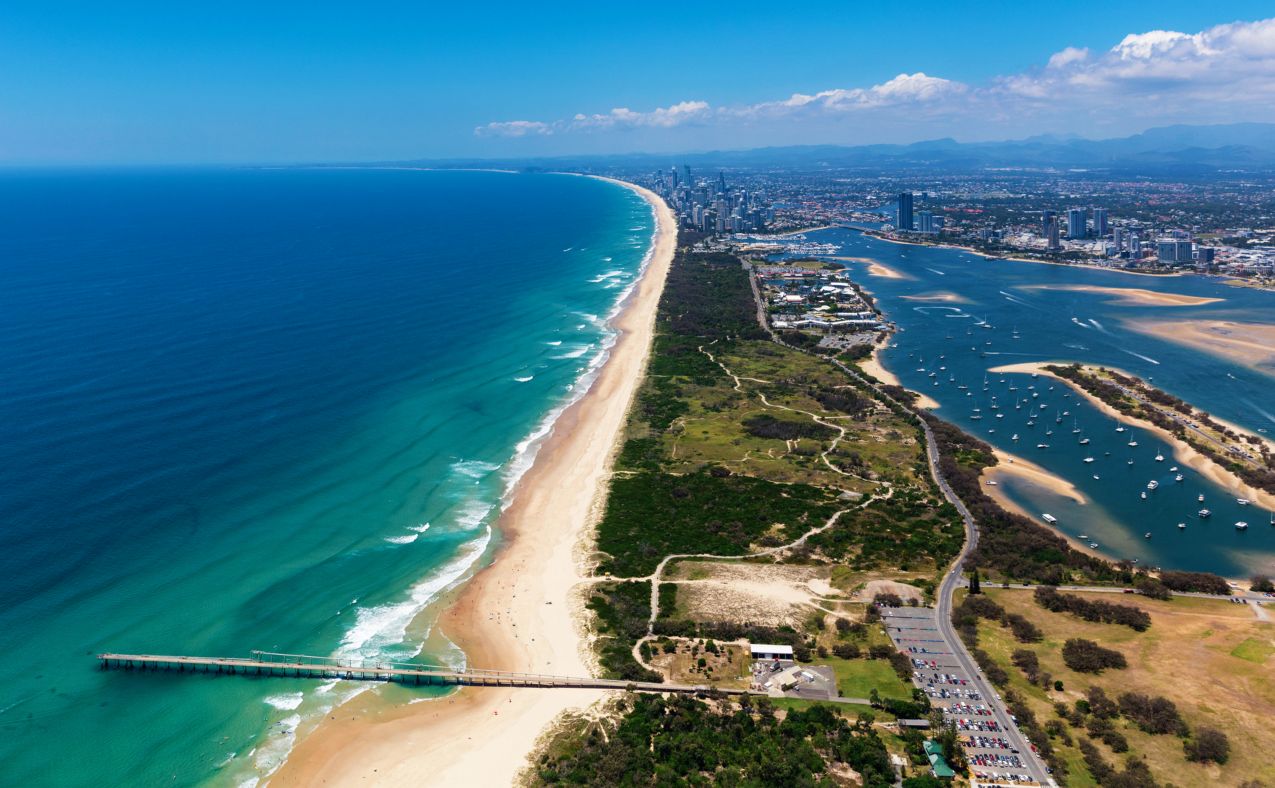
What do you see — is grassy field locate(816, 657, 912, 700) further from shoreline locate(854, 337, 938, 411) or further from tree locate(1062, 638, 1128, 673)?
shoreline locate(854, 337, 938, 411)

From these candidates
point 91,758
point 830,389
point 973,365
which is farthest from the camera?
point 973,365

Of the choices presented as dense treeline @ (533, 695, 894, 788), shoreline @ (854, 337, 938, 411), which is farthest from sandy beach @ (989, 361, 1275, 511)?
dense treeline @ (533, 695, 894, 788)

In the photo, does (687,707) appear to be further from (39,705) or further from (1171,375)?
(1171,375)

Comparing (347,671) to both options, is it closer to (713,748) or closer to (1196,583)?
(713,748)

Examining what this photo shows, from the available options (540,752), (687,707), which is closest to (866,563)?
(687,707)

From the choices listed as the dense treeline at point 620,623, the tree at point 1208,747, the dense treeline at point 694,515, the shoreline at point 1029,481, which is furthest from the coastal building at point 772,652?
the shoreline at point 1029,481

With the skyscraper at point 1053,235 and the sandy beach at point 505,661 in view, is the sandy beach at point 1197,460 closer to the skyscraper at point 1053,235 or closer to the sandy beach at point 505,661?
the sandy beach at point 505,661

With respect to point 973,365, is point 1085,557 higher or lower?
lower
